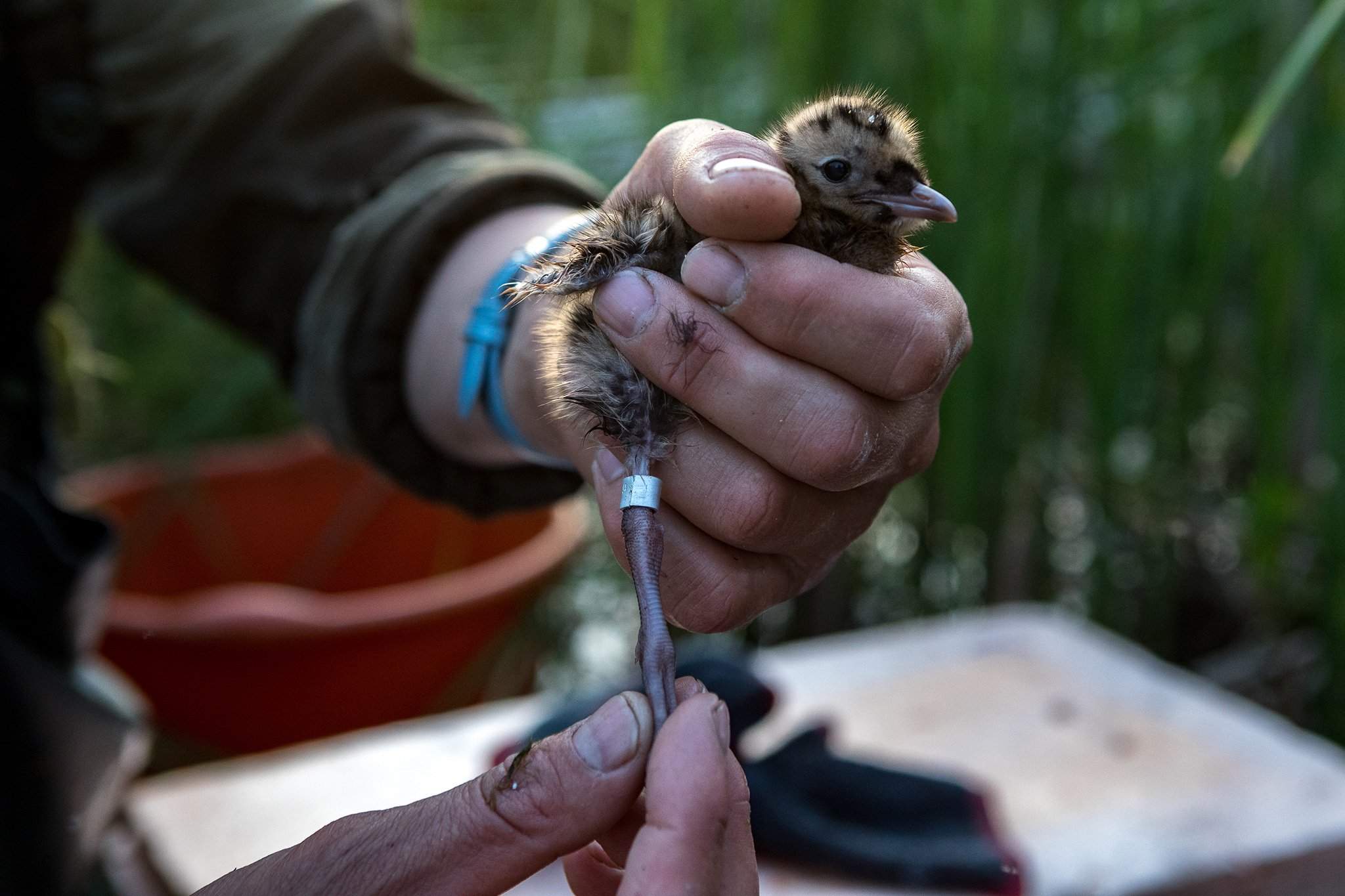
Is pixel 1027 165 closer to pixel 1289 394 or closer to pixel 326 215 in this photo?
pixel 1289 394

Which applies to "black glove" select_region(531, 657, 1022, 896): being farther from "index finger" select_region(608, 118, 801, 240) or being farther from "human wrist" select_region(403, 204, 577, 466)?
"index finger" select_region(608, 118, 801, 240)

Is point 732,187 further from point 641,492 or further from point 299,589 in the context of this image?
point 299,589

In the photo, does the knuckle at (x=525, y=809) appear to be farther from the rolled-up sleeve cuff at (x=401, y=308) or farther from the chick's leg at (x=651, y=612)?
the rolled-up sleeve cuff at (x=401, y=308)

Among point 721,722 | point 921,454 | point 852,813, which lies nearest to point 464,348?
point 921,454

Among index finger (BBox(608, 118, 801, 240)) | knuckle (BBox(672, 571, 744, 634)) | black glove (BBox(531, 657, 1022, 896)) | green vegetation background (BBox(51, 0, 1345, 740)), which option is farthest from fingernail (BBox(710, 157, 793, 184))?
green vegetation background (BBox(51, 0, 1345, 740))

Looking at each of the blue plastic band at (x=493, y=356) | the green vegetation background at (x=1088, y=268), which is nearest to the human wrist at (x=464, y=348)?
the blue plastic band at (x=493, y=356)
